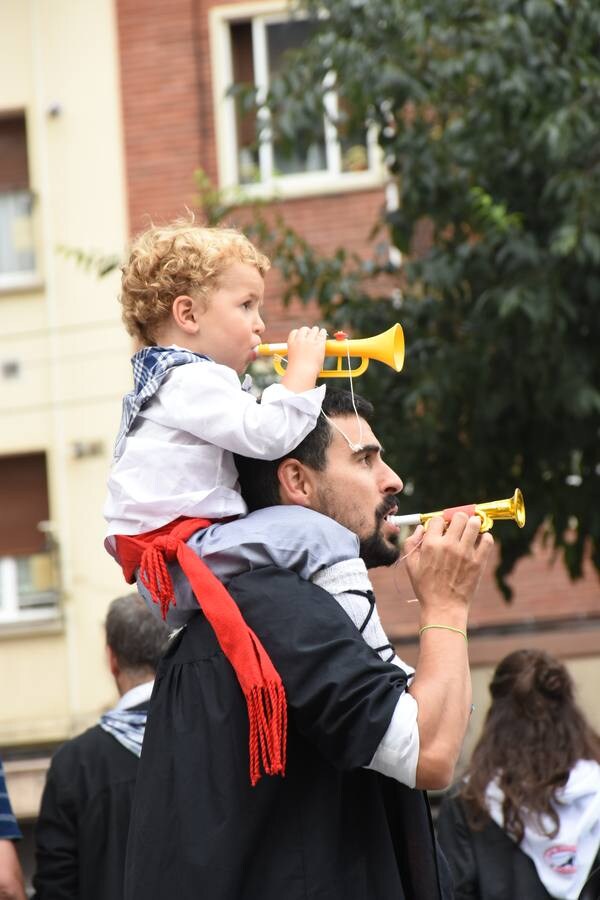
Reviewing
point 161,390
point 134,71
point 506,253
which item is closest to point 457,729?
point 161,390

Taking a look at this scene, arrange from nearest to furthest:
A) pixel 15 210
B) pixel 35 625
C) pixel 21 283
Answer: pixel 35 625 → pixel 21 283 → pixel 15 210

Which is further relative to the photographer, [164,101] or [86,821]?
[164,101]

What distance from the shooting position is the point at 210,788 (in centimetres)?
259

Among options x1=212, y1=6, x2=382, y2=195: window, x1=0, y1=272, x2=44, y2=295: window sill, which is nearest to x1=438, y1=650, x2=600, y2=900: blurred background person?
x1=212, y1=6, x2=382, y2=195: window

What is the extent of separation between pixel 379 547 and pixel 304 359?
1.28ft

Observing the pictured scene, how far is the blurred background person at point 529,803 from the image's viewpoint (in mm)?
4703

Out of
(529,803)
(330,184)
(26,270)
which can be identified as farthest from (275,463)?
(26,270)

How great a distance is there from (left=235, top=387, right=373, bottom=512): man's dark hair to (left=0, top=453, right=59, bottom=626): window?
11.9 meters

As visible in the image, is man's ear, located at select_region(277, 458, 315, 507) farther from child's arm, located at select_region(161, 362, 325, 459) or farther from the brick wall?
the brick wall

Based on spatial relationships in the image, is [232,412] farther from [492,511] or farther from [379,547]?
[492,511]

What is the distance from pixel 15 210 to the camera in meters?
15.1

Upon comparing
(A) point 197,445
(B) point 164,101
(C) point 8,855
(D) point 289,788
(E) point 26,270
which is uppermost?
(B) point 164,101

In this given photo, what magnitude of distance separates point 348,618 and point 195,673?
0.97 ft

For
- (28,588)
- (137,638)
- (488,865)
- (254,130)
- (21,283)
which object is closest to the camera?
(137,638)
